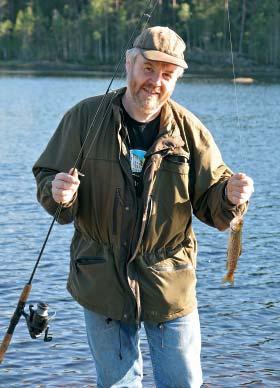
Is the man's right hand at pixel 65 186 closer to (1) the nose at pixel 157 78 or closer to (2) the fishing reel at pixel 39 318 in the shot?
(1) the nose at pixel 157 78

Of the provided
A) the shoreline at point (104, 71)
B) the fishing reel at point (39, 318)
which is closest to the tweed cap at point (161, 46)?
the fishing reel at point (39, 318)

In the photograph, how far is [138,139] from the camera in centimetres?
474

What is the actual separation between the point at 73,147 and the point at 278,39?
115896 millimetres

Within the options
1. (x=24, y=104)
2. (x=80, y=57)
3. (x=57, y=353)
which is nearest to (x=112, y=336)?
(x=57, y=353)

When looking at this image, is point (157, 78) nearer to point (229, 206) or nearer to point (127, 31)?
point (229, 206)

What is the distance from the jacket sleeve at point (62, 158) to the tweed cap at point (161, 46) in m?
0.50

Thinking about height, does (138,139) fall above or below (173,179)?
above

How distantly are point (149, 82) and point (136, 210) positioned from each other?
0.69 meters

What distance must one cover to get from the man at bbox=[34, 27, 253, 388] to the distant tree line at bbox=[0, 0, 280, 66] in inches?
4325

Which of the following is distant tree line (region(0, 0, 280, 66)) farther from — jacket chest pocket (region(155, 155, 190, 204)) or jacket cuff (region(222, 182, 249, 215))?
jacket chest pocket (region(155, 155, 190, 204))

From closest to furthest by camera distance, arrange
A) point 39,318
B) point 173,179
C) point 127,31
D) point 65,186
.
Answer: point 65,186
point 173,179
point 39,318
point 127,31

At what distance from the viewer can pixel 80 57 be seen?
130m

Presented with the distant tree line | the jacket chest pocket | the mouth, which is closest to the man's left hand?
the jacket chest pocket

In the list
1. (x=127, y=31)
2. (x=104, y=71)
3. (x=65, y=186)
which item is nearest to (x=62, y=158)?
(x=65, y=186)
